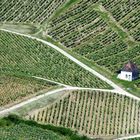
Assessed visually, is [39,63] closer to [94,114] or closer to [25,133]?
[94,114]

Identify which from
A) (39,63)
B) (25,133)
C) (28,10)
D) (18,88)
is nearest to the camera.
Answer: (25,133)

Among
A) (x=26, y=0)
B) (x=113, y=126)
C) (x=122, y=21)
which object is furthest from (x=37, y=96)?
(x=26, y=0)

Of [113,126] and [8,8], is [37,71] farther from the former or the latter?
[8,8]

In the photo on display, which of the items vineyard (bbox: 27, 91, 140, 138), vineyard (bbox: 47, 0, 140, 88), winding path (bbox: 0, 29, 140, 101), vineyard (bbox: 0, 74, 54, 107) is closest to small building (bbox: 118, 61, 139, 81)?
vineyard (bbox: 47, 0, 140, 88)

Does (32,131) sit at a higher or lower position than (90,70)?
lower

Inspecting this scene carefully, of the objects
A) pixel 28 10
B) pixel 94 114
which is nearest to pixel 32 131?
pixel 94 114

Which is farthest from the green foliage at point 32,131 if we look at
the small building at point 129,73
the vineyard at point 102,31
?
the vineyard at point 102,31
